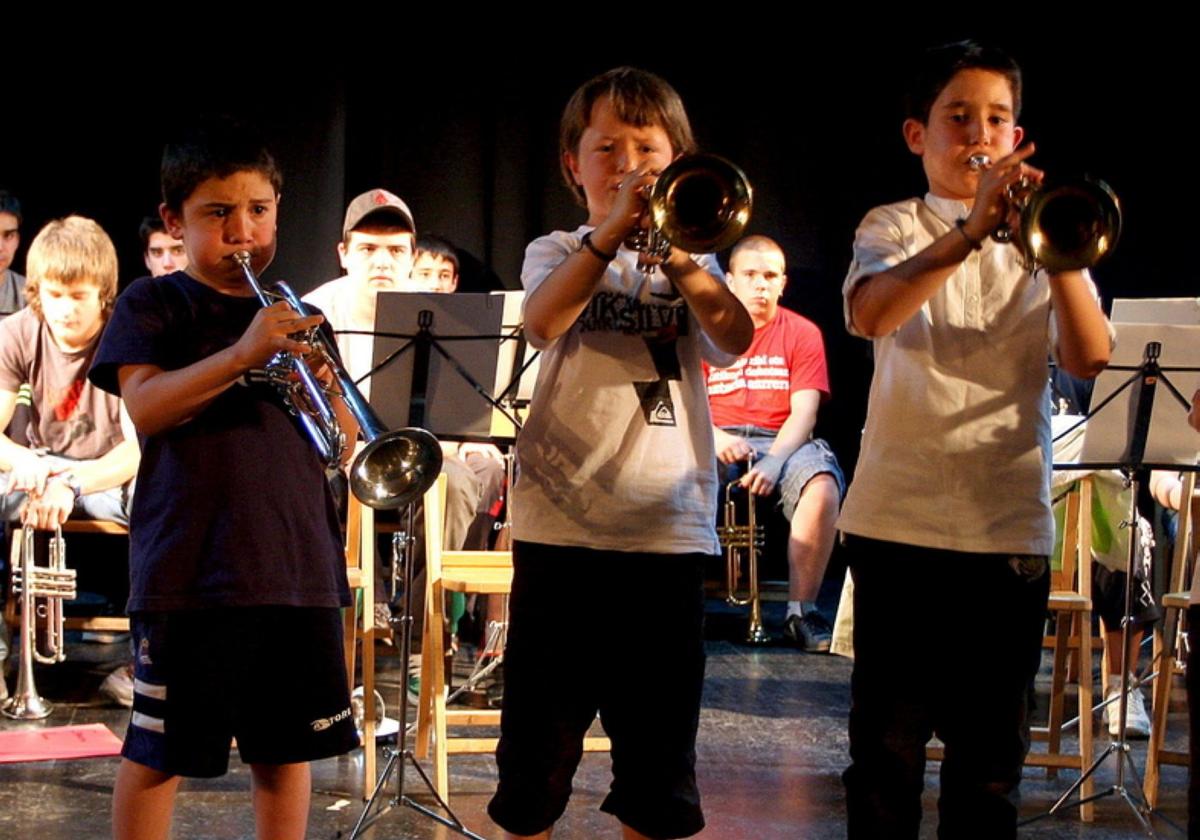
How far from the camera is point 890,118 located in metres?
7.37

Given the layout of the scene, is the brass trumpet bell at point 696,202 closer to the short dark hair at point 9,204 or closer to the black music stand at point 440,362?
the black music stand at point 440,362

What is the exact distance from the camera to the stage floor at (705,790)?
3.50 meters

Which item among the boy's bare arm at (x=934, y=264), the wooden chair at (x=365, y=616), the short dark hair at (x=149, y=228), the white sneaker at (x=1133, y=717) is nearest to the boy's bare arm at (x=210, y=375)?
the boy's bare arm at (x=934, y=264)

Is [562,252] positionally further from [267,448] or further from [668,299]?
[267,448]

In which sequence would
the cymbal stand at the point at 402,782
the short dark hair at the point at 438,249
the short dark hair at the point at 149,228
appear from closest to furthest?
1. the cymbal stand at the point at 402,782
2. the short dark hair at the point at 149,228
3. the short dark hair at the point at 438,249

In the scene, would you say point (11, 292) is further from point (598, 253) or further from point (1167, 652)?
point (1167, 652)

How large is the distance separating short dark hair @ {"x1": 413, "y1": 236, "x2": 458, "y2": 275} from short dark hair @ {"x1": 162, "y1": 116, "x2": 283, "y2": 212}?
12.8ft

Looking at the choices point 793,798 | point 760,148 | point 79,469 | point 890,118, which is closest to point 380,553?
point 79,469

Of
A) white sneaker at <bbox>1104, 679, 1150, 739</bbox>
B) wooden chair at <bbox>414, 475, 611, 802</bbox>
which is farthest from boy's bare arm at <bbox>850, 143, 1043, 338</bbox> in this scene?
white sneaker at <bbox>1104, 679, 1150, 739</bbox>

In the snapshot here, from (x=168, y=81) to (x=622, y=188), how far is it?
4870 mm

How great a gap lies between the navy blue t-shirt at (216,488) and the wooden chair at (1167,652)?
94.2 inches

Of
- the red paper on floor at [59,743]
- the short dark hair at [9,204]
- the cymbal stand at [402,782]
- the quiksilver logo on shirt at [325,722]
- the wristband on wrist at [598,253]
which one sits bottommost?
the red paper on floor at [59,743]

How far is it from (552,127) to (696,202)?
4.95 metres

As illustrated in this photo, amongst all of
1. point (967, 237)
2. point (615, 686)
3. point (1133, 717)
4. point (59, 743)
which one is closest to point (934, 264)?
point (967, 237)
